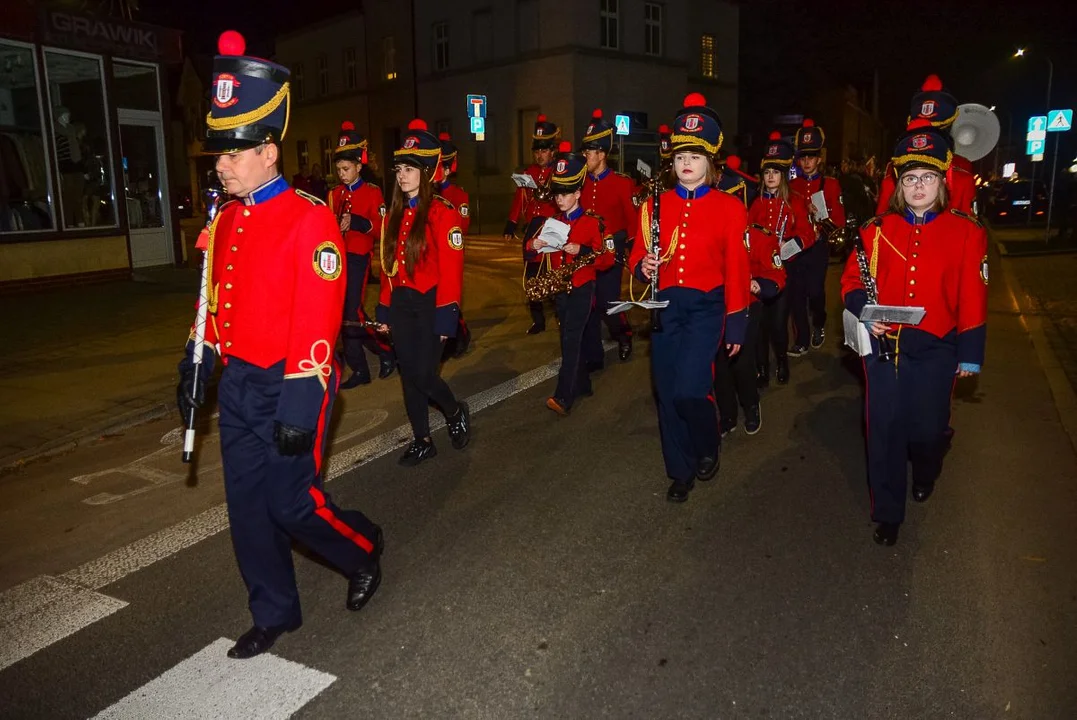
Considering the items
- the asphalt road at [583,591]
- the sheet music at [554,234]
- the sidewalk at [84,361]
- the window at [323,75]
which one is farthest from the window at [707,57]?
the asphalt road at [583,591]

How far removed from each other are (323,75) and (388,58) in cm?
663

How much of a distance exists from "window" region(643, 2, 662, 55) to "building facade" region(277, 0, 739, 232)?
0.04m

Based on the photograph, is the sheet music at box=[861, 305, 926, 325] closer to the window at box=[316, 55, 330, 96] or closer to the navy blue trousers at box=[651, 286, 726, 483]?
the navy blue trousers at box=[651, 286, 726, 483]

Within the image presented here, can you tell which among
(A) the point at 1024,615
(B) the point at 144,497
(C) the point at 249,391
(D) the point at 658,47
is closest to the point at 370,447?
(B) the point at 144,497

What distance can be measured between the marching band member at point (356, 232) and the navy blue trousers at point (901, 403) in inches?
199

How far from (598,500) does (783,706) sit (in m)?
2.25

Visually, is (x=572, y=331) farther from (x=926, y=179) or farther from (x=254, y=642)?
(x=254, y=642)

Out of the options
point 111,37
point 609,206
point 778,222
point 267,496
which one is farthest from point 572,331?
point 111,37

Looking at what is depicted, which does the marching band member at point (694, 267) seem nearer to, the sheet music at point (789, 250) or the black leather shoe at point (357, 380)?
the sheet music at point (789, 250)

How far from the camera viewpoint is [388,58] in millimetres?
41625

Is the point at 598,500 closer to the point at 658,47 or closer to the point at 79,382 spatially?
the point at 79,382

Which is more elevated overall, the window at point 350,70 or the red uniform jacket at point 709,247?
the window at point 350,70

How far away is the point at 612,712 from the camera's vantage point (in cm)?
328

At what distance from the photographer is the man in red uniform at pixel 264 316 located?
3.36 metres
